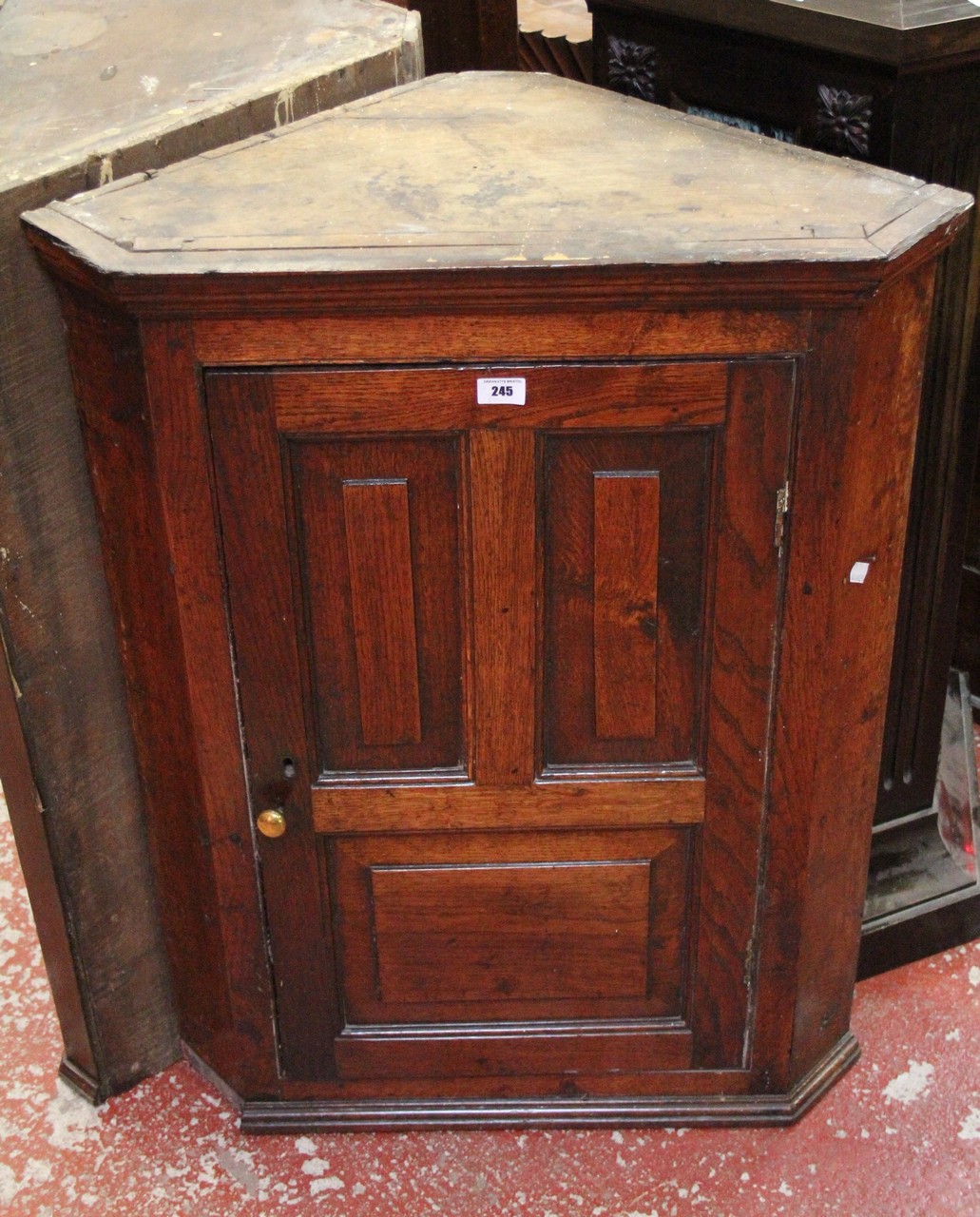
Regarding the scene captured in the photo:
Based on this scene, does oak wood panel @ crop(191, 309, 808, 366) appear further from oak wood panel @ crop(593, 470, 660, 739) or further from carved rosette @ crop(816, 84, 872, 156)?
carved rosette @ crop(816, 84, 872, 156)

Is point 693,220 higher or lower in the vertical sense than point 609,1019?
higher

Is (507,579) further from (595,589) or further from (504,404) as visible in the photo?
(504,404)

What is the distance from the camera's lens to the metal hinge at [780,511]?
206cm

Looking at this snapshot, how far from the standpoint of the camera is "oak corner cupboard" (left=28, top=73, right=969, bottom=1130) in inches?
76.7

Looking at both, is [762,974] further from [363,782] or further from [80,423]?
[80,423]

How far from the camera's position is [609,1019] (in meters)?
2.56

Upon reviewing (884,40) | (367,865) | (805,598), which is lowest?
(367,865)

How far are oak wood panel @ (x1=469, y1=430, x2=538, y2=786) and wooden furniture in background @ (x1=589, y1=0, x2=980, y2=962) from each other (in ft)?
2.86

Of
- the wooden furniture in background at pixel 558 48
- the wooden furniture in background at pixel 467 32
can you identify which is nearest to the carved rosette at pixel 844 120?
Answer: the wooden furniture in background at pixel 467 32

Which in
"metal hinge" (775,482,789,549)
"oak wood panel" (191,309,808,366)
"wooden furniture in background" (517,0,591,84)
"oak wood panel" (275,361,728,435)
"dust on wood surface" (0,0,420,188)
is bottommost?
"metal hinge" (775,482,789,549)

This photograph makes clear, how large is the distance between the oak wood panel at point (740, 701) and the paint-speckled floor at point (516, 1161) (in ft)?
0.70

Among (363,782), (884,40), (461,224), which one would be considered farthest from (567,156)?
(363,782)

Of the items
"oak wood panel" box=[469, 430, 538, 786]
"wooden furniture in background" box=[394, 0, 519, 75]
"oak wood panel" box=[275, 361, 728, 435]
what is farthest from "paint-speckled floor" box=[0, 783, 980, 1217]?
"wooden furniture in background" box=[394, 0, 519, 75]

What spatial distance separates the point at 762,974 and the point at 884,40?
155 cm
